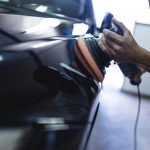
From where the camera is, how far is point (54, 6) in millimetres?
1172

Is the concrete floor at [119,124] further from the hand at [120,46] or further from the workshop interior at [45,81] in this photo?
the workshop interior at [45,81]

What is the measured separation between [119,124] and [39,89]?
2.00 m

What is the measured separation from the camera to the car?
39cm

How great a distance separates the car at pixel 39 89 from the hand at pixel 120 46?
128 mm

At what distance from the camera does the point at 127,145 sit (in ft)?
6.48

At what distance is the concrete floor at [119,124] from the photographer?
1.96m

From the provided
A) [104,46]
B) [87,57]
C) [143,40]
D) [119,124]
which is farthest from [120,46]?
[143,40]

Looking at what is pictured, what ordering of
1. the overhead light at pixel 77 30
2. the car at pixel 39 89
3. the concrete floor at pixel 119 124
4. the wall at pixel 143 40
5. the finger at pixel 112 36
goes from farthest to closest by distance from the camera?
the wall at pixel 143 40 → the concrete floor at pixel 119 124 → the overhead light at pixel 77 30 → the finger at pixel 112 36 → the car at pixel 39 89

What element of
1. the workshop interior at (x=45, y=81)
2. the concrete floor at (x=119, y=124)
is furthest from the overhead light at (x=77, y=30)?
the concrete floor at (x=119, y=124)

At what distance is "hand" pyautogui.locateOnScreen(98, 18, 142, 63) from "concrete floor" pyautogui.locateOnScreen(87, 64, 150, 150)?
66 centimetres

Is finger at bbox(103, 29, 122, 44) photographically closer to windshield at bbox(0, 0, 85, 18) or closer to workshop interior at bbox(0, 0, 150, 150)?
workshop interior at bbox(0, 0, 150, 150)

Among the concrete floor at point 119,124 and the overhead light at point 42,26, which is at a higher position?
the overhead light at point 42,26

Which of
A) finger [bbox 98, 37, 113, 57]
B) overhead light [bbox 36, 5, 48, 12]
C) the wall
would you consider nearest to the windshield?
overhead light [bbox 36, 5, 48, 12]

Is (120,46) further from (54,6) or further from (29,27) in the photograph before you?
(54,6)
